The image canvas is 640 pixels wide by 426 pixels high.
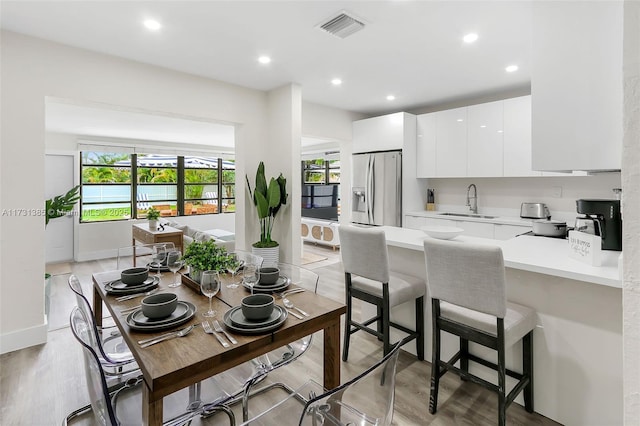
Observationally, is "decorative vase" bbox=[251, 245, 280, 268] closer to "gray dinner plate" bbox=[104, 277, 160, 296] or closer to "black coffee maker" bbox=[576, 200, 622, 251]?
"gray dinner plate" bbox=[104, 277, 160, 296]

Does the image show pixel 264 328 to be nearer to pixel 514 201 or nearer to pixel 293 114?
pixel 293 114

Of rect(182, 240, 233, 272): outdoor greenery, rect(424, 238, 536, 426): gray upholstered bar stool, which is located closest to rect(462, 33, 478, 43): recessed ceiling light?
rect(424, 238, 536, 426): gray upholstered bar stool

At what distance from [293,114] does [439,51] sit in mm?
1736

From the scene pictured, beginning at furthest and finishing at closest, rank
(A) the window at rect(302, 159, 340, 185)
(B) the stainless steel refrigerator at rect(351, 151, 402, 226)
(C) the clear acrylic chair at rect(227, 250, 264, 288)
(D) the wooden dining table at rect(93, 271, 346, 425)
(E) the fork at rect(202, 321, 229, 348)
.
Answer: (A) the window at rect(302, 159, 340, 185), (B) the stainless steel refrigerator at rect(351, 151, 402, 226), (C) the clear acrylic chair at rect(227, 250, 264, 288), (E) the fork at rect(202, 321, 229, 348), (D) the wooden dining table at rect(93, 271, 346, 425)

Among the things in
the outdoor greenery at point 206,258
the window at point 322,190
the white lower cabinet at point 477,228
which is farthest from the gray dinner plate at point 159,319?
the window at point 322,190

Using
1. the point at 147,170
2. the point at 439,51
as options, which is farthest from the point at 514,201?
the point at 147,170

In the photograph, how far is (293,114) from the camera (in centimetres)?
395

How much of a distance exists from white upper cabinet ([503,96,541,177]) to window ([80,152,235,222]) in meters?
6.53

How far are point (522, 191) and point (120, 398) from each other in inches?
181

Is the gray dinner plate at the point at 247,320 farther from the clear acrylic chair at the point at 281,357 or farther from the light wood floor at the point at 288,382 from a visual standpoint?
the light wood floor at the point at 288,382

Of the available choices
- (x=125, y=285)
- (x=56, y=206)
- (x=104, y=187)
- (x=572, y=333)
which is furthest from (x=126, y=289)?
(x=104, y=187)

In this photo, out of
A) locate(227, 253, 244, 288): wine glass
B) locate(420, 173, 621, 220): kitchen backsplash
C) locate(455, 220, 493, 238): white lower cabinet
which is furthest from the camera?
locate(455, 220, 493, 238): white lower cabinet

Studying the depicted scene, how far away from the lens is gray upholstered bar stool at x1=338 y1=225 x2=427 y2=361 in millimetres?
2158

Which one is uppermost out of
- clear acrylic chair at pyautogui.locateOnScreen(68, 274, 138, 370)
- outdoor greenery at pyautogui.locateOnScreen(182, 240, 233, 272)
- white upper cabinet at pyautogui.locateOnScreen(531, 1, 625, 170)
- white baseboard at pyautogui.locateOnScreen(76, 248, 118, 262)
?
white upper cabinet at pyautogui.locateOnScreen(531, 1, 625, 170)
